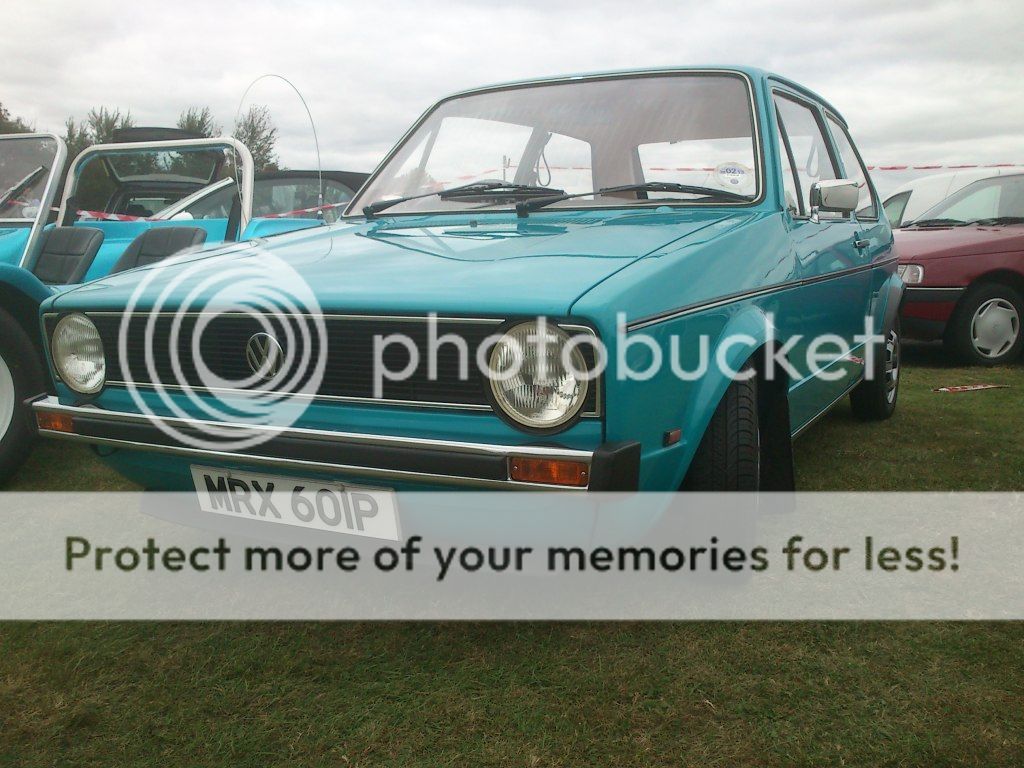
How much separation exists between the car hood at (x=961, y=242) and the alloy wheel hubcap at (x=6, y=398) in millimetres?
5855

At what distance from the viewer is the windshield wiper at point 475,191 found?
319cm

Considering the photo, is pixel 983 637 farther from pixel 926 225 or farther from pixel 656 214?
pixel 926 225

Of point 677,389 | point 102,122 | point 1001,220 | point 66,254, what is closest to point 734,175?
point 677,389

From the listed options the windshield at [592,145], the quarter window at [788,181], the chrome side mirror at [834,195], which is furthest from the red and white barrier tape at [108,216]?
the chrome side mirror at [834,195]

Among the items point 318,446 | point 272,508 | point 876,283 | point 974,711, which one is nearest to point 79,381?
point 272,508

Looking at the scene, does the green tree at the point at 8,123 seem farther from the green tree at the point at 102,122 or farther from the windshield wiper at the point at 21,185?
the windshield wiper at the point at 21,185

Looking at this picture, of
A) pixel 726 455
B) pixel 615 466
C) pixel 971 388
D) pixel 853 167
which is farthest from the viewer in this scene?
pixel 971 388

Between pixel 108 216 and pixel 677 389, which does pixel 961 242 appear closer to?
pixel 677 389

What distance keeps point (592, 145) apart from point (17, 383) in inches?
99.3

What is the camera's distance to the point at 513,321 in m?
2.01

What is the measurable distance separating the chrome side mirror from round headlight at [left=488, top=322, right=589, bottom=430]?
179 cm

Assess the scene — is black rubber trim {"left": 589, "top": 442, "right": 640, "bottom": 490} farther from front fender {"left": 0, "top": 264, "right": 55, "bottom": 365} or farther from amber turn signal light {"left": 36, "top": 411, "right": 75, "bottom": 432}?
front fender {"left": 0, "top": 264, "right": 55, "bottom": 365}

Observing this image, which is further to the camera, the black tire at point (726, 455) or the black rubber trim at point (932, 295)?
the black rubber trim at point (932, 295)

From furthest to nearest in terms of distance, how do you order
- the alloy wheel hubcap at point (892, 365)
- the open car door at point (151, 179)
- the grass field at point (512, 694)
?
the open car door at point (151, 179)
the alloy wheel hubcap at point (892, 365)
the grass field at point (512, 694)
